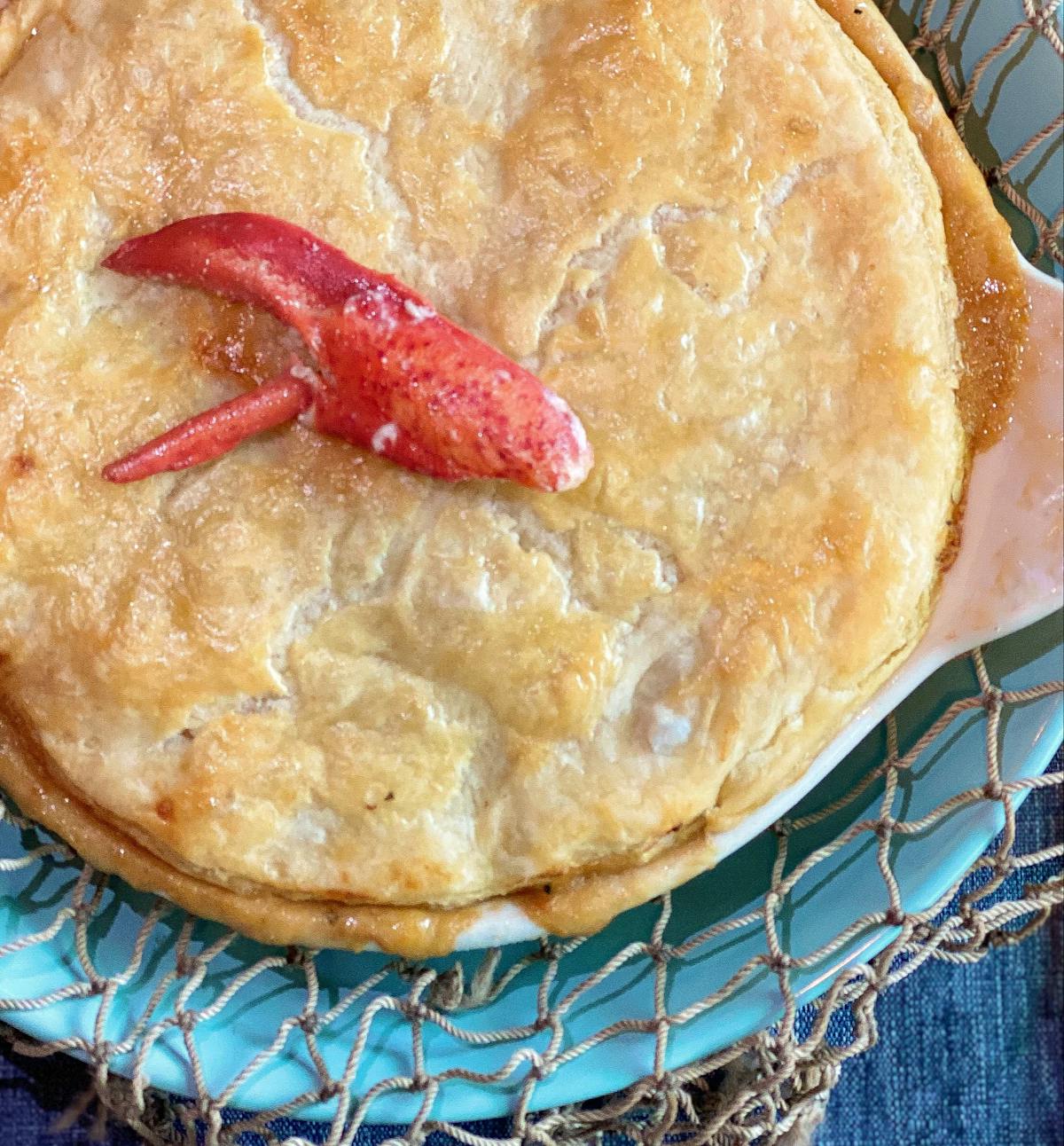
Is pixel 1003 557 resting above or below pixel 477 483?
above

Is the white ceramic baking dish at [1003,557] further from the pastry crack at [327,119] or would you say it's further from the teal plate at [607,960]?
the pastry crack at [327,119]

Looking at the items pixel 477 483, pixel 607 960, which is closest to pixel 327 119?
pixel 477 483

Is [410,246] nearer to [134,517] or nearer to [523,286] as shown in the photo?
[523,286]

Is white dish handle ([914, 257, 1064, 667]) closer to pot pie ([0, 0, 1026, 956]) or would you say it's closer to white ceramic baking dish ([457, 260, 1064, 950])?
white ceramic baking dish ([457, 260, 1064, 950])

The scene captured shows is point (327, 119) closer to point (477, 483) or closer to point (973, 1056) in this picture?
point (477, 483)

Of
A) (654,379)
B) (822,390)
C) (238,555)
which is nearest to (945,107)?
(822,390)

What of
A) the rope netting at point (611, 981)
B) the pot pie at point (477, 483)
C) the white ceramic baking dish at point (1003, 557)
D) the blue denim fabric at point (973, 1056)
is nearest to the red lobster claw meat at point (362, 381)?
the pot pie at point (477, 483)
